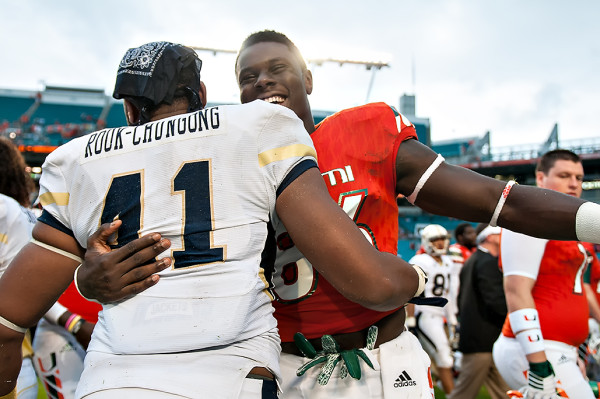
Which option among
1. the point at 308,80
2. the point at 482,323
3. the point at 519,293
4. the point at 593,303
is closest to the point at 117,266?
the point at 308,80

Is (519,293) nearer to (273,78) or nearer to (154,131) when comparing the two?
(273,78)

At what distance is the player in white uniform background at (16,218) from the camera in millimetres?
2799

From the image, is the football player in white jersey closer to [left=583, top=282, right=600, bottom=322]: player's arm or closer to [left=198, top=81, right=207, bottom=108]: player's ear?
[left=198, top=81, right=207, bottom=108]: player's ear

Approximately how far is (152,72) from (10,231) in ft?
5.89

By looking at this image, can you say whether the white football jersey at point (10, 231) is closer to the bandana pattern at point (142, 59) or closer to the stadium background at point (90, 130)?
the bandana pattern at point (142, 59)

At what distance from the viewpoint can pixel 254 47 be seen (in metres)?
2.27

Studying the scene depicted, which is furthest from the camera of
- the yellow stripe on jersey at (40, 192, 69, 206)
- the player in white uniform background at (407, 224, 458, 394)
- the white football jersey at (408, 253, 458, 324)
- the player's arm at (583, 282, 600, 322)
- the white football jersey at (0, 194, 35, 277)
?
the white football jersey at (408, 253, 458, 324)

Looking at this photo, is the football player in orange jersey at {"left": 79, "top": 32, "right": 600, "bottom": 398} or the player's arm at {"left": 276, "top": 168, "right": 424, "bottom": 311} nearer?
the player's arm at {"left": 276, "top": 168, "right": 424, "bottom": 311}

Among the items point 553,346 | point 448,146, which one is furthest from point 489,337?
point 448,146

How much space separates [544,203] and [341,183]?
2.43ft

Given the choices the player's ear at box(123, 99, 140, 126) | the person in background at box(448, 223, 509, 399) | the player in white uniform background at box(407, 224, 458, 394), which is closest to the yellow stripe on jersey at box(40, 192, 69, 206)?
the player's ear at box(123, 99, 140, 126)

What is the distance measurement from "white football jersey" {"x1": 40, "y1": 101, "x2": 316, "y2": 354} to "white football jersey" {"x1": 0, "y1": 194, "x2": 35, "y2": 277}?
1.64m

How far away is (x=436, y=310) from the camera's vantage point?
7.04 metres

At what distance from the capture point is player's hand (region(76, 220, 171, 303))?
1.35 meters
